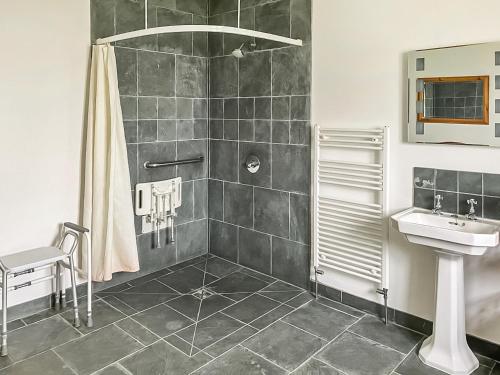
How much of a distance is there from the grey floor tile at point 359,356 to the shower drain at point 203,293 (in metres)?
1.16

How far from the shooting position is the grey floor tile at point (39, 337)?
2.76m

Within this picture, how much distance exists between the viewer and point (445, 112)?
2793 mm

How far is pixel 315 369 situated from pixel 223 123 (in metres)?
2.49

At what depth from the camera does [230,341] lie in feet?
9.53

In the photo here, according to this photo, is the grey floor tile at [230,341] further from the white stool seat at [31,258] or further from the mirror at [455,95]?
the mirror at [455,95]

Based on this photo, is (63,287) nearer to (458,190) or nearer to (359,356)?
(359,356)

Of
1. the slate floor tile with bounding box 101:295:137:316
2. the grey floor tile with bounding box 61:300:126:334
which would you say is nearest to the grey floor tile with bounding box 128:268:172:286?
the slate floor tile with bounding box 101:295:137:316

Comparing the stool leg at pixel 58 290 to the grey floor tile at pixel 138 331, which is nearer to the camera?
the grey floor tile at pixel 138 331

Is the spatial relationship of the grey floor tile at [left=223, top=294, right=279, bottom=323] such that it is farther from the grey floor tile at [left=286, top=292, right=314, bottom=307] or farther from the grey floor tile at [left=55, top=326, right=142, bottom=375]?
the grey floor tile at [left=55, top=326, right=142, bottom=375]

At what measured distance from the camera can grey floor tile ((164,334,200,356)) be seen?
109 inches

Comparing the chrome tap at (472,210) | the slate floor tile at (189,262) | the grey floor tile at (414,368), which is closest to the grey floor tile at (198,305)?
the slate floor tile at (189,262)

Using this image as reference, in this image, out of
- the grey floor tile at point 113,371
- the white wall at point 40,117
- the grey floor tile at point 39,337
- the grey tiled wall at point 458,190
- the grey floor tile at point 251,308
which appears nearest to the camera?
the grey floor tile at point 113,371

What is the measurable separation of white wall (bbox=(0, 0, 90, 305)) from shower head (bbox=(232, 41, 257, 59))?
121 cm

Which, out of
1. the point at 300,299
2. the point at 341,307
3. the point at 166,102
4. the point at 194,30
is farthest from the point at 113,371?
the point at 166,102
